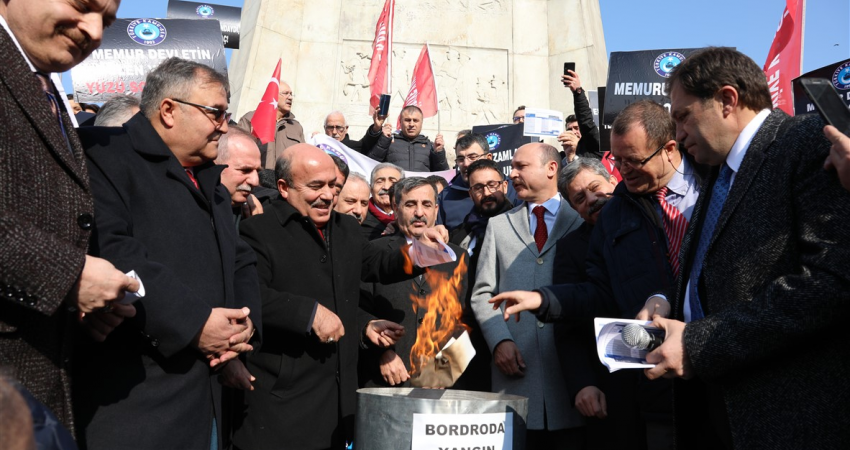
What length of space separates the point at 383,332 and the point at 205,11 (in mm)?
14941

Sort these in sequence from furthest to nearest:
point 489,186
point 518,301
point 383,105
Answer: point 383,105 → point 489,186 → point 518,301

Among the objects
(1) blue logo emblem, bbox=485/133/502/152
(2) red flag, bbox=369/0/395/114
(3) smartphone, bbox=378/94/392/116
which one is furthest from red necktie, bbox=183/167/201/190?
(2) red flag, bbox=369/0/395/114

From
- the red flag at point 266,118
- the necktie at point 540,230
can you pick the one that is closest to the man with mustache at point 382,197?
the red flag at point 266,118

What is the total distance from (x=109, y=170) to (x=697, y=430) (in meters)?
2.39

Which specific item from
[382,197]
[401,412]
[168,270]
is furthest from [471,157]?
[168,270]

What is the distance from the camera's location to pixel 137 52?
22.9 ft

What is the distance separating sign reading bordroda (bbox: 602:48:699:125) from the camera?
7.24 meters

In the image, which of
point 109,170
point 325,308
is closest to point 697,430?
point 325,308

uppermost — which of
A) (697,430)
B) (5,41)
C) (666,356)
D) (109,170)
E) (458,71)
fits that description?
(458,71)

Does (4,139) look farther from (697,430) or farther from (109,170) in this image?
(697,430)

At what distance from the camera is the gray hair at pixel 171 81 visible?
3.26 m

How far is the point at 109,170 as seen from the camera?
2873 millimetres

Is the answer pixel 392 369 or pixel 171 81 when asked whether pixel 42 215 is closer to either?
pixel 171 81

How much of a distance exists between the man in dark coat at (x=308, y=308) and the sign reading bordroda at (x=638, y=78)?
12.3 ft
